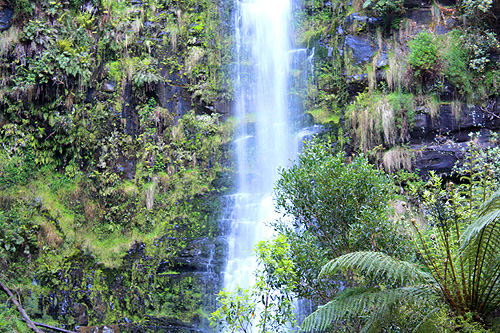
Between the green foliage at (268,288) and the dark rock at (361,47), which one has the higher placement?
the dark rock at (361,47)

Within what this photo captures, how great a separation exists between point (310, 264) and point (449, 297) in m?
2.05

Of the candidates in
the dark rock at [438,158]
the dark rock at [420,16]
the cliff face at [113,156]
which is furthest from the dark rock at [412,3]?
the cliff face at [113,156]

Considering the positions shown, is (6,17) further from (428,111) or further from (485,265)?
(485,265)

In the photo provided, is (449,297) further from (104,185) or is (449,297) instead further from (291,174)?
(104,185)

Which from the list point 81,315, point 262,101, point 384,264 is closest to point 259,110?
point 262,101

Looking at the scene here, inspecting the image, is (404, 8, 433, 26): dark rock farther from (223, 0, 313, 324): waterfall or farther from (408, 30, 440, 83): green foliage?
(223, 0, 313, 324): waterfall

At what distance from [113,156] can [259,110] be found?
5.52 meters

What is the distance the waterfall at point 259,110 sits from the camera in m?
12.2

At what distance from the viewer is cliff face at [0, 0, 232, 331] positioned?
36.4ft

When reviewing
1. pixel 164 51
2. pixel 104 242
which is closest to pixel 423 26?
pixel 164 51

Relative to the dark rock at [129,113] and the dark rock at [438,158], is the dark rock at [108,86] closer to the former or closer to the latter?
the dark rock at [129,113]

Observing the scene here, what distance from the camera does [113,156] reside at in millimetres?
13219

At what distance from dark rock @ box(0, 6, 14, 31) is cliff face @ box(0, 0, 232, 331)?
3 centimetres

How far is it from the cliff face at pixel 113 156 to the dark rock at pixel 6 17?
35 millimetres
